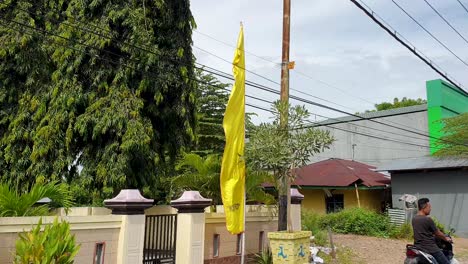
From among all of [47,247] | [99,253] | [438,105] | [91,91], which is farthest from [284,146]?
[438,105]

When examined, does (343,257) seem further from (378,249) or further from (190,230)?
(190,230)

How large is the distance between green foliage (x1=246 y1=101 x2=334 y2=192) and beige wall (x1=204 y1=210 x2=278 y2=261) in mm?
1647

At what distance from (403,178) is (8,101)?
18.1 m

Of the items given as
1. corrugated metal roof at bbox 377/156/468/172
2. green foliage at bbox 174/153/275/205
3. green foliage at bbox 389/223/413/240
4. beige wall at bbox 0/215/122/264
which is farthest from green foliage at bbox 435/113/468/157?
beige wall at bbox 0/215/122/264

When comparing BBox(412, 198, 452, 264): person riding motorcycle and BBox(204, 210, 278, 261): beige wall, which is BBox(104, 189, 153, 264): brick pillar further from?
BBox(412, 198, 452, 264): person riding motorcycle

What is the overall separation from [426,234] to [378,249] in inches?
296

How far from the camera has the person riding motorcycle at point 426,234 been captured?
710cm

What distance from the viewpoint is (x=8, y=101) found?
1467 cm

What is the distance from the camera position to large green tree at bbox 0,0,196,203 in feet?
44.2

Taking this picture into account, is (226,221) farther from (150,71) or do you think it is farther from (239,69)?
(150,71)

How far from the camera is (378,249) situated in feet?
46.5

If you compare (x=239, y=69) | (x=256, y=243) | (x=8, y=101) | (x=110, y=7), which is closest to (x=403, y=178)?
(x=256, y=243)

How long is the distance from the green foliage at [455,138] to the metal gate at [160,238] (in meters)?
16.7

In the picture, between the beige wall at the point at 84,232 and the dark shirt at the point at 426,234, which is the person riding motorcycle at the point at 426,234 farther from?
the beige wall at the point at 84,232
